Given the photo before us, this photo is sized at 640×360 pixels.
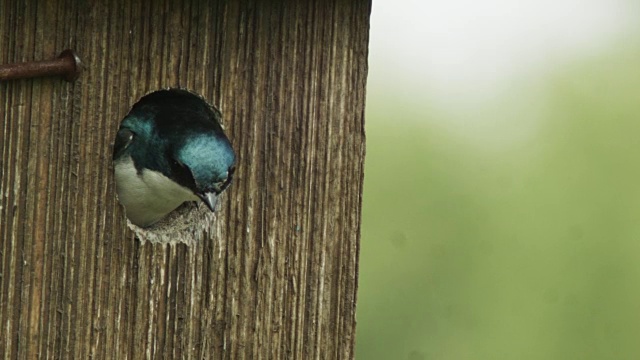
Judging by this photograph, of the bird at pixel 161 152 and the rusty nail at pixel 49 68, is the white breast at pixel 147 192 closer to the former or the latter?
the bird at pixel 161 152

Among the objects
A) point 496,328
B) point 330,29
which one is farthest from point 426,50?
point 330,29

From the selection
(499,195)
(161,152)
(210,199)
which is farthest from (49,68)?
(499,195)

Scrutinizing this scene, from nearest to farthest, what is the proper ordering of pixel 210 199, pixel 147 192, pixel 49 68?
pixel 49 68 < pixel 210 199 < pixel 147 192

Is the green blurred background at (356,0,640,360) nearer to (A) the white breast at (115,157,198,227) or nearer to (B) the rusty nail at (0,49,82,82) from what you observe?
(A) the white breast at (115,157,198,227)

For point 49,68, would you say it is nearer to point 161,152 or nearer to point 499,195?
point 161,152

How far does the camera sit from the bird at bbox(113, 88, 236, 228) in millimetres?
2822

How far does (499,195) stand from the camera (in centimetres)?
472

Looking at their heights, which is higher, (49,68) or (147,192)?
(49,68)

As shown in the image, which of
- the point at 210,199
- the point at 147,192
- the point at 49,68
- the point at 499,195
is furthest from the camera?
the point at 499,195

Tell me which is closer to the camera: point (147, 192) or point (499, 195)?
point (147, 192)

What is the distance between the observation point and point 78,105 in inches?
100

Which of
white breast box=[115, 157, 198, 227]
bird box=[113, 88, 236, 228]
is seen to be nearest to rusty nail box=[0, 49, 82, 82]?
bird box=[113, 88, 236, 228]

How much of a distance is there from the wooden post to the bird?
0.13 m

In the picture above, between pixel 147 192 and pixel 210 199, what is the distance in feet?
1.15
